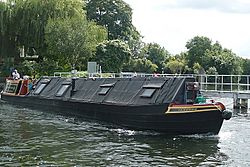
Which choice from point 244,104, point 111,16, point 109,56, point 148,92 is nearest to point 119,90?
point 148,92

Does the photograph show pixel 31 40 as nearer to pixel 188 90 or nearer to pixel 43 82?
pixel 43 82

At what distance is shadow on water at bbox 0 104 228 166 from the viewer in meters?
14.9

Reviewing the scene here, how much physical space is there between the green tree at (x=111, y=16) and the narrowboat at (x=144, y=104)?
5462cm

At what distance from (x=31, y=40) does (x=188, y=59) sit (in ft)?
160

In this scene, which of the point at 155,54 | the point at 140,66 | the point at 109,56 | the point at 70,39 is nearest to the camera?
the point at 70,39

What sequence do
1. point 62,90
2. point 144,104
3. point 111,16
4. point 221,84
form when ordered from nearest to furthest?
point 144,104
point 62,90
point 221,84
point 111,16

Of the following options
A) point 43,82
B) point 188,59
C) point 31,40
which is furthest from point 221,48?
point 43,82

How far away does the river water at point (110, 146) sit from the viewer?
48.9 ft

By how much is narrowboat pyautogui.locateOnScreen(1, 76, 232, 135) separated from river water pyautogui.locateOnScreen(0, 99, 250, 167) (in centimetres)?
49

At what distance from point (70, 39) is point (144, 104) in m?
35.1

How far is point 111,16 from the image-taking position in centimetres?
8525

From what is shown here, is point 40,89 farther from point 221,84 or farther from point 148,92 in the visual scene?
point 148,92

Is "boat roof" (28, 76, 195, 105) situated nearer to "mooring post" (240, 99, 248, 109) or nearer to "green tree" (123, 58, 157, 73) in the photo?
"mooring post" (240, 99, 248, 109)

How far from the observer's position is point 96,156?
1561 centimetres
